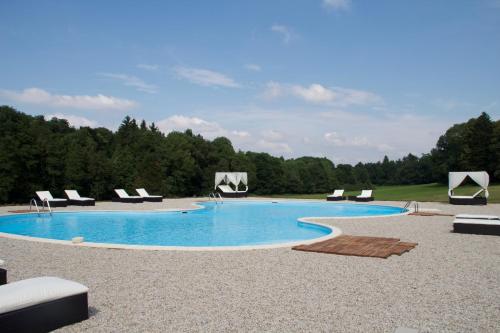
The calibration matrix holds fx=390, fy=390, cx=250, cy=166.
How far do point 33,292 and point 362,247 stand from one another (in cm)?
539

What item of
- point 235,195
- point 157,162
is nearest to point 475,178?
point 235,195

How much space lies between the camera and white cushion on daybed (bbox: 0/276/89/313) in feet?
9.52

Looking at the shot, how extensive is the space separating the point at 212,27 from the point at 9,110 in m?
22.6

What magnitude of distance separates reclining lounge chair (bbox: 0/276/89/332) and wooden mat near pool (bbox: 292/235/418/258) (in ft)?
13.8

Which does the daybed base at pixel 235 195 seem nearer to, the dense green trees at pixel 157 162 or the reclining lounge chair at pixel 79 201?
the dense green trees at pixel 157 162

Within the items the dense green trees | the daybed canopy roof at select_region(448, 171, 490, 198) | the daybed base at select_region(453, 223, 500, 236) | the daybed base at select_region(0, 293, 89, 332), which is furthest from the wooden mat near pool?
the dense green trees

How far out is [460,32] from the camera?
15.5 m

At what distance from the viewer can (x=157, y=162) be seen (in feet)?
88.9

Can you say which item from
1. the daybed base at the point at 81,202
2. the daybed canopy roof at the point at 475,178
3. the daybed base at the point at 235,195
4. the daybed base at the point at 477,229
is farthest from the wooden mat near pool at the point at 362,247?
the daybed base at the point at 235,195

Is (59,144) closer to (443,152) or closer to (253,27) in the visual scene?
(253,27)

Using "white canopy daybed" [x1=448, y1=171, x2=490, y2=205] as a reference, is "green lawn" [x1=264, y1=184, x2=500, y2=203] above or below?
below

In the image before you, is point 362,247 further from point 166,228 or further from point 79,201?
point 79,201

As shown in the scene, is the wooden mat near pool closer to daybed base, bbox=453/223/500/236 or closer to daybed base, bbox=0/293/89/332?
daybed base, bbox=453/223/500/236

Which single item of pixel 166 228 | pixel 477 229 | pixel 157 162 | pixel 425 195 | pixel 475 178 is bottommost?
pixel 166 228
